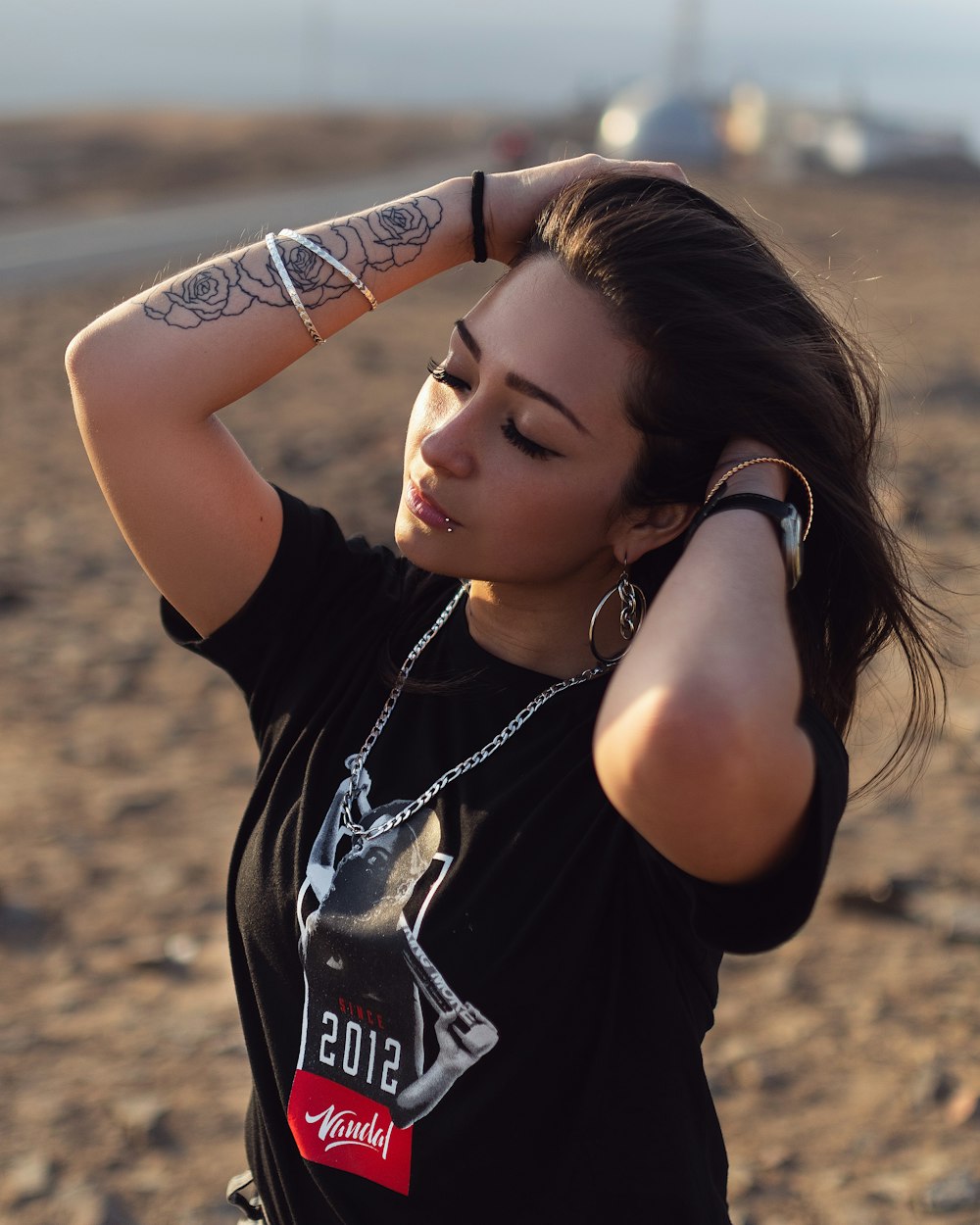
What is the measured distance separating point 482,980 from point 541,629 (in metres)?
0.49

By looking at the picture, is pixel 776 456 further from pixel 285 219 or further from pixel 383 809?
pixel 285 219

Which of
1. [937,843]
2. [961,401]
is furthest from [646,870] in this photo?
[961,401]

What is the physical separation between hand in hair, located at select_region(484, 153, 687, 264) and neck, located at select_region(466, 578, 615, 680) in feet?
1.71

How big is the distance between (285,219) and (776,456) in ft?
56.9

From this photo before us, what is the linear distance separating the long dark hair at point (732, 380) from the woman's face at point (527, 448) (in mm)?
31

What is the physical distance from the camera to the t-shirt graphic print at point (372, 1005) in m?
1.75

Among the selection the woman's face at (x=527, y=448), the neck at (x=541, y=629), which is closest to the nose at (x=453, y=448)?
the woman's face at (x=527, y=448)

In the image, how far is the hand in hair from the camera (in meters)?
2.13

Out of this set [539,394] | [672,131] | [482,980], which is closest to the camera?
[482,980]

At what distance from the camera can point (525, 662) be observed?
6.51 ft

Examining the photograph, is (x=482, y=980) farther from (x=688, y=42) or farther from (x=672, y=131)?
(x=688, y=42)

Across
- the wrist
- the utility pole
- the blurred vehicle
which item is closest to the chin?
the wrist

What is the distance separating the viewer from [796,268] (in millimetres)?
2180

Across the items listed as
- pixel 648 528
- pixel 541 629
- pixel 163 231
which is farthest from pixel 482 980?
pixel 163 231
